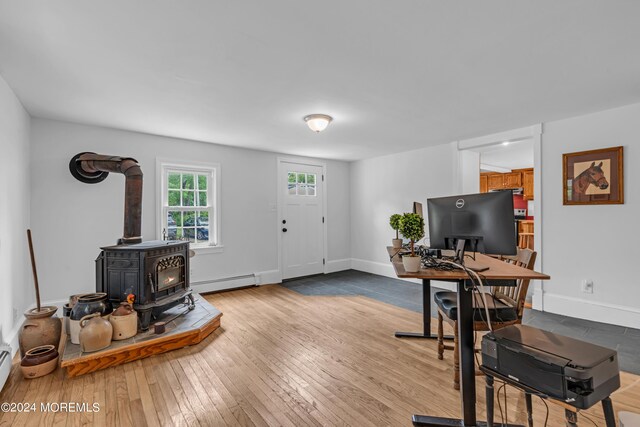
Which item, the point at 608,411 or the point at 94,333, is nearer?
the point at 608,411

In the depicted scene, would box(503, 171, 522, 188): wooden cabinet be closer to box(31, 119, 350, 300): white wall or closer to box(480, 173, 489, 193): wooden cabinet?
box(480, 173, 489, 193): wooden cabinet

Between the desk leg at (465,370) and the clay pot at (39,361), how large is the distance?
2.68 m

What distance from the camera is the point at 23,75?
7.68 feet

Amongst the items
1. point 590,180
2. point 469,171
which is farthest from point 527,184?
point 590,180

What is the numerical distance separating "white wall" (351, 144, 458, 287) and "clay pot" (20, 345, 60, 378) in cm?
463

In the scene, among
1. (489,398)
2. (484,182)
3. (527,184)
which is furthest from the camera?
(484,182)

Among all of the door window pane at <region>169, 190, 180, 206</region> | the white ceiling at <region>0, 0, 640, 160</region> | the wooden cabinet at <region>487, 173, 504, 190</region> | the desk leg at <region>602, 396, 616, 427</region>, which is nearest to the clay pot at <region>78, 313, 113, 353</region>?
the white ceiling at <region>0, 0, 640, 160</region>

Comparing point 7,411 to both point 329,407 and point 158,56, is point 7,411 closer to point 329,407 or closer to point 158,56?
point 329,407

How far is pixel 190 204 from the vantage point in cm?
445

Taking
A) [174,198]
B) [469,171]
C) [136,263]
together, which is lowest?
[136,263]

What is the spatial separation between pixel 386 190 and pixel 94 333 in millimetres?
4659

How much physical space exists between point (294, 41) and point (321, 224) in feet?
14.0

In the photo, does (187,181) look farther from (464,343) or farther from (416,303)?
(464,343)

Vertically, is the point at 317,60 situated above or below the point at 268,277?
above
